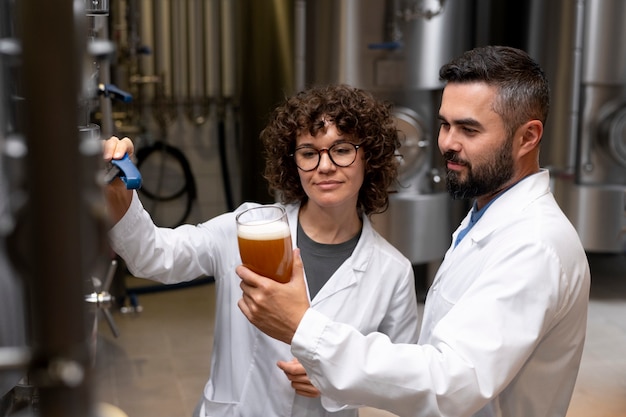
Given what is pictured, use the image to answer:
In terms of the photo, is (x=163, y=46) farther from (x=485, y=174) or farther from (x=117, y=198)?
(x=485, y=174)

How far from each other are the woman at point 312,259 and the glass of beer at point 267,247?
36 cm

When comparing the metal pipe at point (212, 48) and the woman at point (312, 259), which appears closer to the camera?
the woman at point (312, 259)

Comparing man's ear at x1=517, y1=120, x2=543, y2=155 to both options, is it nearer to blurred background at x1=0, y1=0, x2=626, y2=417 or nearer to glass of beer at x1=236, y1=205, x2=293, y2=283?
glass of beer at x1=236, y1=205, x2=293, y2=283

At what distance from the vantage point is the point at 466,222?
6.15 ft

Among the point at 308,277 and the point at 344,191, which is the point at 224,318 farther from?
the point at 344,191

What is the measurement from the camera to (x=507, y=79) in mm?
1624

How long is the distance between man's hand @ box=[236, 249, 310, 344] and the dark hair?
22.0 inches

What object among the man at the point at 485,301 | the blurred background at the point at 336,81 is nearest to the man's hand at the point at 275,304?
the man at the point at 485,301

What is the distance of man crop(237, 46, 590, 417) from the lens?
1349 millimetres

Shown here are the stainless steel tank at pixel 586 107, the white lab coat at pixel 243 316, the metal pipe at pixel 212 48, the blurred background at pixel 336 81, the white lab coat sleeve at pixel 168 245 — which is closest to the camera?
the white lab coat sleeve at pixel 168 245

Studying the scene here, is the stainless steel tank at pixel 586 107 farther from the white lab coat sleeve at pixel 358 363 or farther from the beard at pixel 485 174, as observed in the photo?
the white lab coat sleeve at pixel 358 363

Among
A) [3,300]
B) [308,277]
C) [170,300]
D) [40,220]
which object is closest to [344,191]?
[308,277]

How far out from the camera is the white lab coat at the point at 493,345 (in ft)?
4.41

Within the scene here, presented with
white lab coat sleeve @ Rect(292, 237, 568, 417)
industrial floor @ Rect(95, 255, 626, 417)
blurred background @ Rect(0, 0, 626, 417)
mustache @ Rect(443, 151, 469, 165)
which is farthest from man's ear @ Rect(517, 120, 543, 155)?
industrial floor @ Rect(95, 255, 626, 417)
